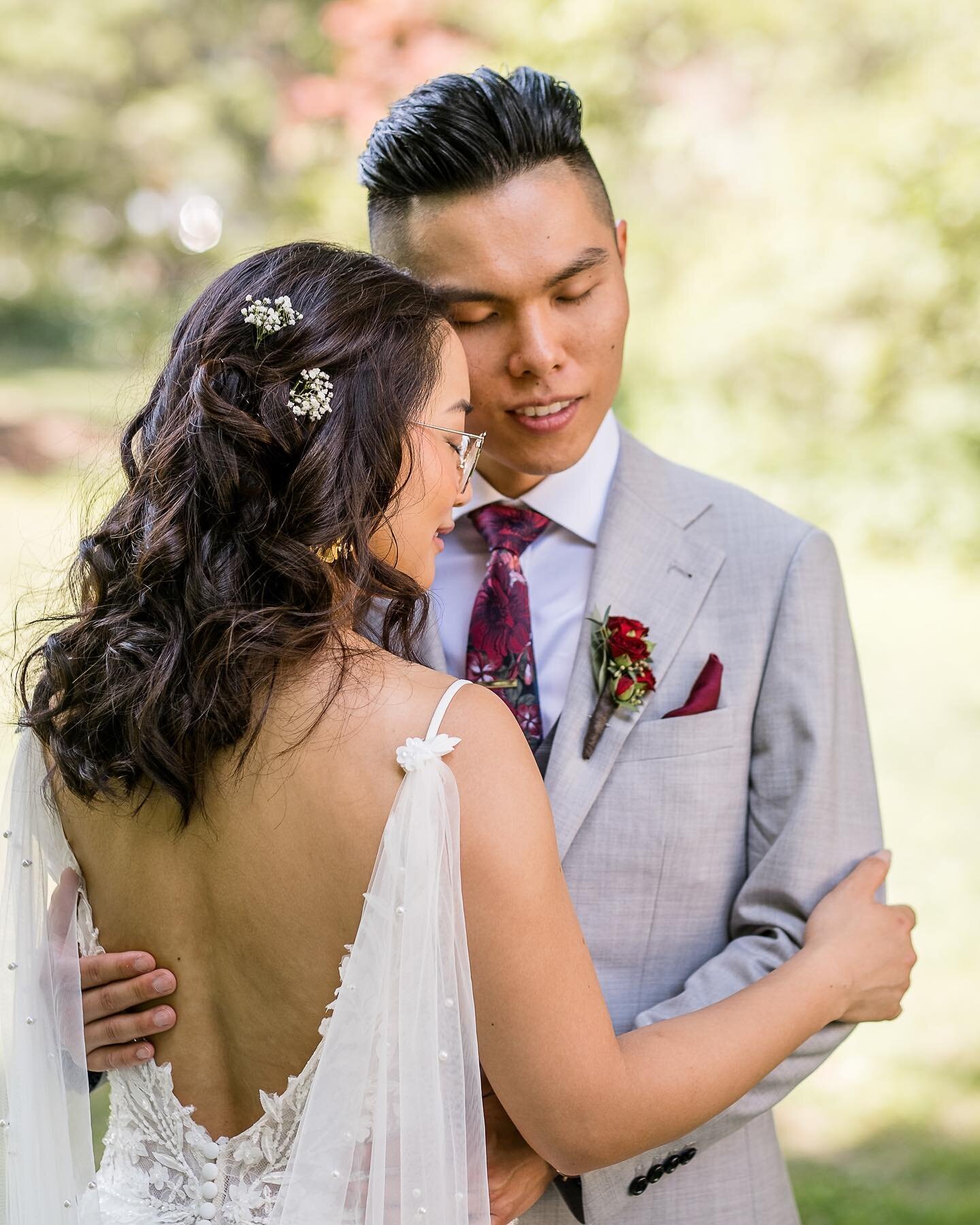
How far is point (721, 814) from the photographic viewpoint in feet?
7.06

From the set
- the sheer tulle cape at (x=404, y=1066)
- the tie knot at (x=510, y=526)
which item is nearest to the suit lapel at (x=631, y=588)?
the tie knot at (x=510, y=526)

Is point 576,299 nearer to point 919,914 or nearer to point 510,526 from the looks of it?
point 510,526

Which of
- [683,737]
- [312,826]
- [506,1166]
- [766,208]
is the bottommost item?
[506,1166]

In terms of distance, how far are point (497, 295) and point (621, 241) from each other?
0.48 meters

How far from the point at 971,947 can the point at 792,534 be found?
13.6ft

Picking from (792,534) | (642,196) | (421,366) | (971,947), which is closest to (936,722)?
(971,947)

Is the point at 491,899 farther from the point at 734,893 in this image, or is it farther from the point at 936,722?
the point at 936,722

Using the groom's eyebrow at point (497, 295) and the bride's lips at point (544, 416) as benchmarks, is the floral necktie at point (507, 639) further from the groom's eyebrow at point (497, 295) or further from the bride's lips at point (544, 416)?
the groom's eyebrow at point (497, 295)

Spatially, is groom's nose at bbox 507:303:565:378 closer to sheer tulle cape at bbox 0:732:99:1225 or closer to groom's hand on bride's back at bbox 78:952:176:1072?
sheer tulle cape at bbox 0:732:99:1225

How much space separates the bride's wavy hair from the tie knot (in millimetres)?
610

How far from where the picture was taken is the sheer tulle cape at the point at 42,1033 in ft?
6.19

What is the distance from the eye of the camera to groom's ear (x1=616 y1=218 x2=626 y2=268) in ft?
8.13

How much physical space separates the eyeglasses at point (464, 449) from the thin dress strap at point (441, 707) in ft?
1.29

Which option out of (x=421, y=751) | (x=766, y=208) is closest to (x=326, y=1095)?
(x=421, y=751)
